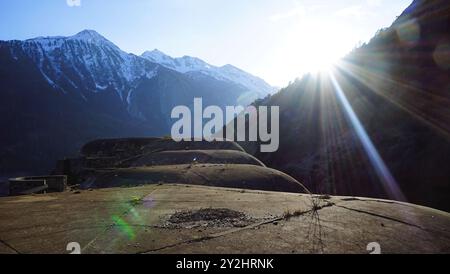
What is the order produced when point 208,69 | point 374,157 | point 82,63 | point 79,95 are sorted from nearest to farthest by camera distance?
1. point 374,157
2. point 79,95
3. point 82,63
4. point 208,69

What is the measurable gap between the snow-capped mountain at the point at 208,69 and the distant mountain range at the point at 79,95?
1945mm

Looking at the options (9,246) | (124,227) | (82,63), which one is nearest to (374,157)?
(124,227)

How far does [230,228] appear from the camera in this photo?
5074 mm

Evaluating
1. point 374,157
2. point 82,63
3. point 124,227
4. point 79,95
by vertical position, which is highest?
point 82,63

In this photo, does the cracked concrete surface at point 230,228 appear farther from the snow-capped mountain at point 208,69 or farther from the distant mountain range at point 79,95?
the snow-capped mountain at point 208,69

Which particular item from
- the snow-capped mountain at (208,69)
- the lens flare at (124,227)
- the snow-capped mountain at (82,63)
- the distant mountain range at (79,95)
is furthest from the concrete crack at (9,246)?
the snow-capped mountain at (208,69)

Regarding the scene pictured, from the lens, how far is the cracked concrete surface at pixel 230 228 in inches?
170

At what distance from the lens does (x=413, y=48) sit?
30.8 metres

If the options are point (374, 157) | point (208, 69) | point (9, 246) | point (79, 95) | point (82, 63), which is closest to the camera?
point (9, 246)

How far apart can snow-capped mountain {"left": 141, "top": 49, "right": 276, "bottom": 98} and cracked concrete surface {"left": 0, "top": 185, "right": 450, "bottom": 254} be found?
5020 inches

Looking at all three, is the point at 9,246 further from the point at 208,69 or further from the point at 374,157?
the point at 208,69

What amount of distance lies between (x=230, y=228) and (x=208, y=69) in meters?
145

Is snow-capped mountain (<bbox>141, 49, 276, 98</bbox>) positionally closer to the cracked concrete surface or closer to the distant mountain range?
the distant mountain range

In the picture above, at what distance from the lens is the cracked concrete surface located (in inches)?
170
